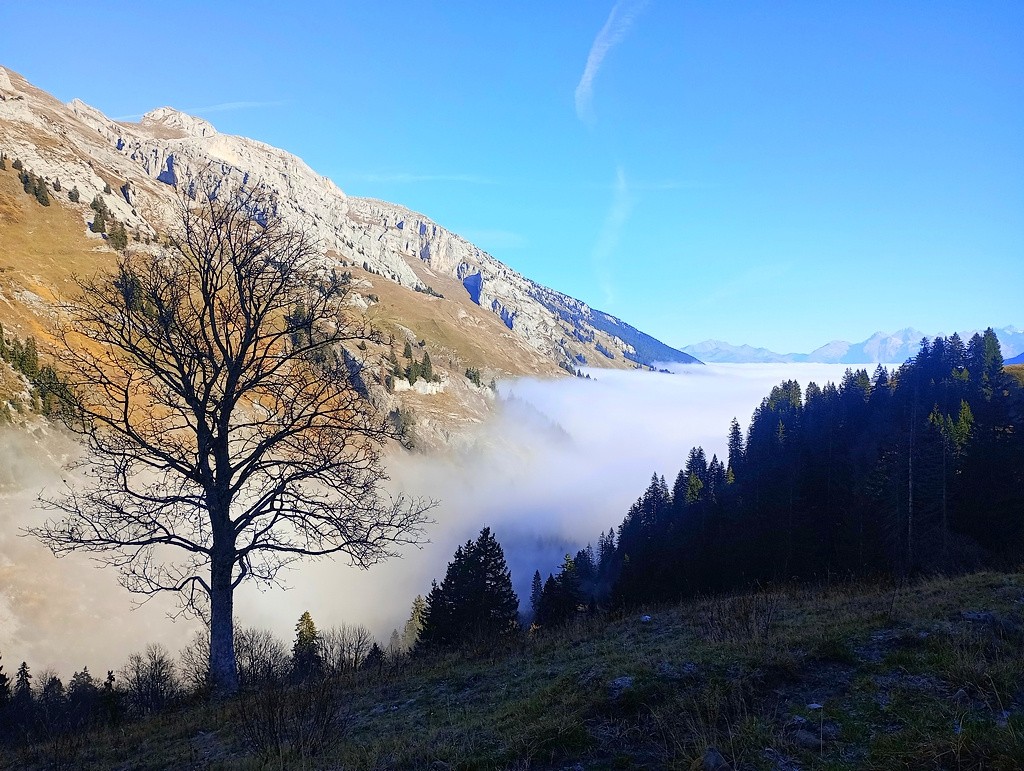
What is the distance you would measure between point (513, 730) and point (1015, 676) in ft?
16.4

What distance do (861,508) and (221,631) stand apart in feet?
140

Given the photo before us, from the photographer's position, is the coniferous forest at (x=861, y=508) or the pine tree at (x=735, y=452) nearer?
the coniferous forest at (x=861, y=508)

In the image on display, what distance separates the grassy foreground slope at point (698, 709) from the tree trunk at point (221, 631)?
0.89m

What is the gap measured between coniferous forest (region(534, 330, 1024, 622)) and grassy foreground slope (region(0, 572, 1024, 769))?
5.63m

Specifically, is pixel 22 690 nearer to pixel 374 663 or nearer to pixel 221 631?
pixel 221 631

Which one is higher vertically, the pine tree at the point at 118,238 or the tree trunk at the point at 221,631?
the pine tree at the point at 118,238

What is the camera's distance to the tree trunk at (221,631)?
10.5m

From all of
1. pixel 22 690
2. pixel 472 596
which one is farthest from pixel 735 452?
pixel 22 690

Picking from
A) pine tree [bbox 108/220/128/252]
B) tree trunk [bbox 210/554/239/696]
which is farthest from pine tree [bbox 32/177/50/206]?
tree trunk [bbox 210/554/239/696]

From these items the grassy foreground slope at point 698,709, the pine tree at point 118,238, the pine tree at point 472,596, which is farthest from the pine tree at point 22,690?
the pine tree at point 118,238

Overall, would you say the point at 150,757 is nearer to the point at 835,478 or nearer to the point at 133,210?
the point at 835,478

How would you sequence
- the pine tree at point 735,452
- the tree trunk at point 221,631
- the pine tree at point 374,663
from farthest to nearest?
the pine tree at point 735,452
the pine tree at point 374,663
the tree trunk at point 221,631

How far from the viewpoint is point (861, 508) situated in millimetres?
38406

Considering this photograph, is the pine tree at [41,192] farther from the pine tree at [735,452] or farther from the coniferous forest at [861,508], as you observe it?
the pine tree at [735,452]
